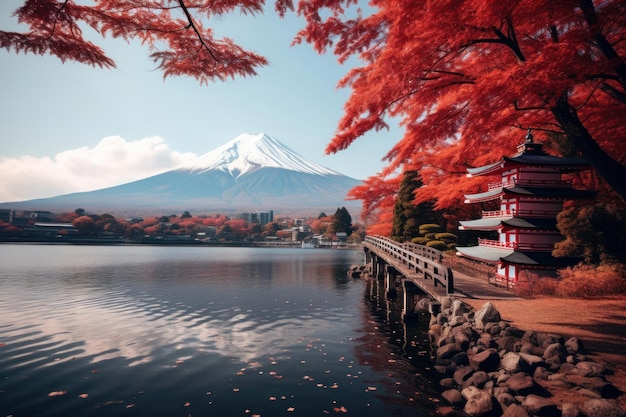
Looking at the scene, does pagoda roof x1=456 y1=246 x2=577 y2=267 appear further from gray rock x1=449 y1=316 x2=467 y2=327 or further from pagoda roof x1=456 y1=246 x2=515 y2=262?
gray rock x1=449 y1=316 x2=467 y2=327

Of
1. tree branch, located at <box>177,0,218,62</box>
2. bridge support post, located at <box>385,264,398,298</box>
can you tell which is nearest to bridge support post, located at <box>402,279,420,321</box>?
bridge support post, located at <box>385,264,398,298</box>

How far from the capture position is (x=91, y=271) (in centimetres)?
3391

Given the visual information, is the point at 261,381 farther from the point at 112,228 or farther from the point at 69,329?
the point at 112,228

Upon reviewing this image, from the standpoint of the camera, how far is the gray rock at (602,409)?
5262 mm

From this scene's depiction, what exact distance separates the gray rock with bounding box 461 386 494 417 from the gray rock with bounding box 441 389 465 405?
A: 0.32 m

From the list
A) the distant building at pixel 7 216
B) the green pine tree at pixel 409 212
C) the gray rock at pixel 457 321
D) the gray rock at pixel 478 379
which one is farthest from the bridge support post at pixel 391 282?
the distant building at pixel 7 216

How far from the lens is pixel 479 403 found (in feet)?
21.7

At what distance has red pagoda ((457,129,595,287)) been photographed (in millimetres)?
15086

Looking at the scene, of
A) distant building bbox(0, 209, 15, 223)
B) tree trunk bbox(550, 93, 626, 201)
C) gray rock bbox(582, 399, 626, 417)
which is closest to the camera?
gray rock bbox(582, 399, 626, 417)

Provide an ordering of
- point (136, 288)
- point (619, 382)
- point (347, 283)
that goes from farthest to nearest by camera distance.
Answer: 1. point (347, 283)
2. point (136, 288)
3. point (619, 382)

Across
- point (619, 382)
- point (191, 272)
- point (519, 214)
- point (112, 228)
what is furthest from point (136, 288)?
point (112, 228)

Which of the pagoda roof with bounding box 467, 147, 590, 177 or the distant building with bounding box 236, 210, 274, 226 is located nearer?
the pagoda roof with bounding box 467, 147, 590, 177

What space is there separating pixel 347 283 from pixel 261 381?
20.7m

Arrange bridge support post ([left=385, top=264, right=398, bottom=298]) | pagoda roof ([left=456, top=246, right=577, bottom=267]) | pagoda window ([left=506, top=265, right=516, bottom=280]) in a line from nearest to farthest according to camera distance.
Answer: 1. pagoda roof ([left=456, top=246, right=577, bottom=267])
2. pagoda window ([left=506, top=265, right=516, bottom=280])
3. bridge support post ([left=385, top=264, right=398, bottom=298])
